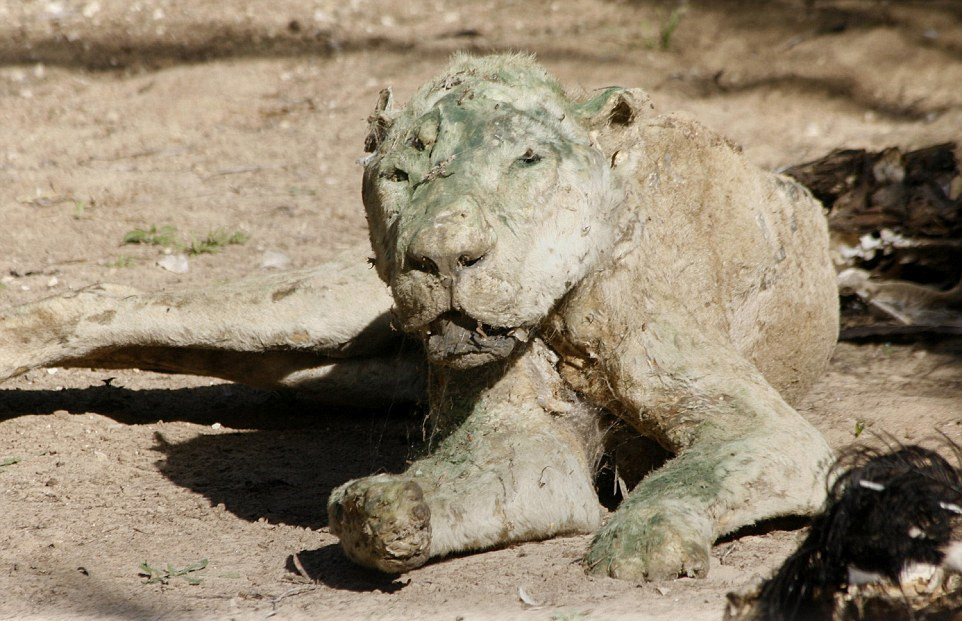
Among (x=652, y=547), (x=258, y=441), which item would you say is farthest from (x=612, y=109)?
(x=258, y=441)

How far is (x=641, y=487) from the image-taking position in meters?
3.56

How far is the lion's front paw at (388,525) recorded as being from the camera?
316 cm

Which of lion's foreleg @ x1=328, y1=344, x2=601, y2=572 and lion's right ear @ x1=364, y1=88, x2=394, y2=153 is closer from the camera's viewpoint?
lion's foreleg @ x1=328, y1=344, x2=601, y2=572

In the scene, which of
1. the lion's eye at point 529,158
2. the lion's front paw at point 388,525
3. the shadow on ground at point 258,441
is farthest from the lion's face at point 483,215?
the shadow on ground at point 258,441

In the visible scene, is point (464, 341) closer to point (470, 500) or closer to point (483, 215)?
point (483, 215)

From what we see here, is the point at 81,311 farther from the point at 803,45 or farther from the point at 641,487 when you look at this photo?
the point at 803,45

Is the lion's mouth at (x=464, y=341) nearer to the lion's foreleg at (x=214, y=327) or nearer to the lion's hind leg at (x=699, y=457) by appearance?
the lion's hind leg at (x=699, y=457)

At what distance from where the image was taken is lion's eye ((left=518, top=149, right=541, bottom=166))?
349cm

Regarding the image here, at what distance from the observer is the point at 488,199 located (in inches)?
133

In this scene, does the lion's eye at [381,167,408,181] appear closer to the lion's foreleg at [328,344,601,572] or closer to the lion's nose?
the lion's nose

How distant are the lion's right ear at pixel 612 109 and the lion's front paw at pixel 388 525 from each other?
4.10 ft

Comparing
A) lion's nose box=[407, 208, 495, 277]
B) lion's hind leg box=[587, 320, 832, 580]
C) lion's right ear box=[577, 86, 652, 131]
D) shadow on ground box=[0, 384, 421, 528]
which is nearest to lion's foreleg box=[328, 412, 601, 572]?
lion's hind leg box=[587, 320, 832, 580]

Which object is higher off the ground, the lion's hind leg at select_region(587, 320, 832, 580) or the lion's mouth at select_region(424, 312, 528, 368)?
the lion's mouth at select_region(424, 312, 528, 368)

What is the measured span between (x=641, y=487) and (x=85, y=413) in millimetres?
2659
